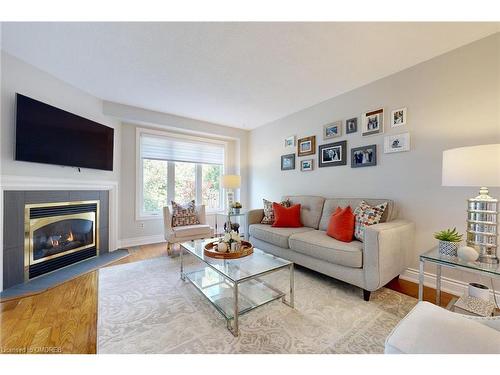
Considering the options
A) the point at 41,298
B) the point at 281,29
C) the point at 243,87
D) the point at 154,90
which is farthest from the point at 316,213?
the point at 41,298

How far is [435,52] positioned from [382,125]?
2.46ft

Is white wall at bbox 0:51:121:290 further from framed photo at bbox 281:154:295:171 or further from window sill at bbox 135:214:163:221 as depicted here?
framed photo at bbox 281:154:295:171

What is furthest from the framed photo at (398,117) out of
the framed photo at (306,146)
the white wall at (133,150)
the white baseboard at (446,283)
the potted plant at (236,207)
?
the white wall at (133,150)

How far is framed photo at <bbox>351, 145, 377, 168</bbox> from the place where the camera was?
2.48m

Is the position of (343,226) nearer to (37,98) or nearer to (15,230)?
(15,230)

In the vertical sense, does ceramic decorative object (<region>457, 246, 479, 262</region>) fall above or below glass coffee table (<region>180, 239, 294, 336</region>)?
above

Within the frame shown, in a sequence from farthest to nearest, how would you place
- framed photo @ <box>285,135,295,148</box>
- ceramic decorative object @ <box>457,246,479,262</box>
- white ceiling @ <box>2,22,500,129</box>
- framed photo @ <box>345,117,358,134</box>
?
framed photo @ <box>285,135,295,148</box>
framed photo @ <box>345,117,358,134</box>
white ceiling @ <box>2,22,500,129</box>
ceramic decorative object @ <box>457,246,479,262</box>

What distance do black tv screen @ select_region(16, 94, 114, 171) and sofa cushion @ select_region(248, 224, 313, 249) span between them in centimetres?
239

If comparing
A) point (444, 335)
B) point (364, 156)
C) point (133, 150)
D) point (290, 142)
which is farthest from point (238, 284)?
point (133, 150)

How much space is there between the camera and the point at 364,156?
2570 millimetres

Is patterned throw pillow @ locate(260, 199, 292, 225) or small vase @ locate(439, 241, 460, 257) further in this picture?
patterned throw pillow @ locate(260, 199, 292, 225)

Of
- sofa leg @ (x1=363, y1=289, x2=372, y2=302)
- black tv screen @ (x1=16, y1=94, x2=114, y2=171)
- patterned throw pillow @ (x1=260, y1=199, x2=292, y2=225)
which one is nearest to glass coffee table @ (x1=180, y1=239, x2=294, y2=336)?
sofa leg @ (x1=363, y1=289, x2=372, y2=302)

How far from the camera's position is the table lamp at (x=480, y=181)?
128cm

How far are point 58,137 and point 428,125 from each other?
4.06m
